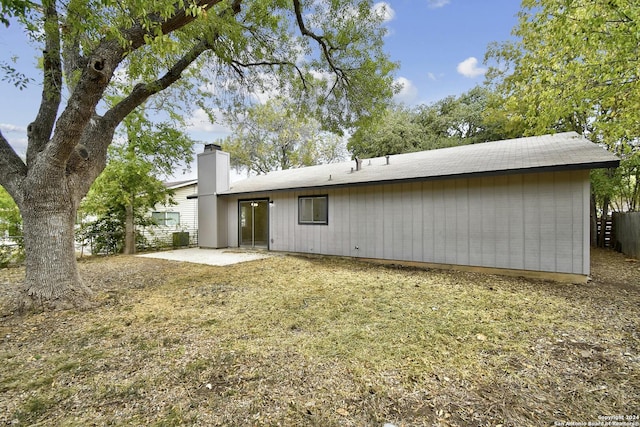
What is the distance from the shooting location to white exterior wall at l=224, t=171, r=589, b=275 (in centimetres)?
539

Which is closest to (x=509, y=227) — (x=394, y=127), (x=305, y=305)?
(x=305, y=305)

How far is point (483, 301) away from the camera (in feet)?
14.1

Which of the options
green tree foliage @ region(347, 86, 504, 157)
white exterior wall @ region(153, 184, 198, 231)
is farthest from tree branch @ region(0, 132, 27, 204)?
green tree foliage @ region(347, 86, 504, 157)

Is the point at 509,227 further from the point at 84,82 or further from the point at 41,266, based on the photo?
the point at 41,266

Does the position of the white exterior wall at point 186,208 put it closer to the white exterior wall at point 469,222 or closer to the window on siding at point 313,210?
the window on siding at point 313,210

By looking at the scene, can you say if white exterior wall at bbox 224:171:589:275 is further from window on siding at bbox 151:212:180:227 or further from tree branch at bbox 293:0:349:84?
window on siding at bbox 151:212:180:227

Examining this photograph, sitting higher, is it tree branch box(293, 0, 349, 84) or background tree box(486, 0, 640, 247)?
tree branch box(293, 0, 349, 84)

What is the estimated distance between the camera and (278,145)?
2250cm

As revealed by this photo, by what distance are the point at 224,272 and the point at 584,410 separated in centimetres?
614

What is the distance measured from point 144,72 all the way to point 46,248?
382cm

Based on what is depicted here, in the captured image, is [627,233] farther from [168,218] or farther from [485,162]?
[168,218]

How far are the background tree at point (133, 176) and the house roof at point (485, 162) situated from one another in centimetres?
308

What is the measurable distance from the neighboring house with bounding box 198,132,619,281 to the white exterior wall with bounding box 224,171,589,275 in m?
0.02

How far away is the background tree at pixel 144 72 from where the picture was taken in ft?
12.1
